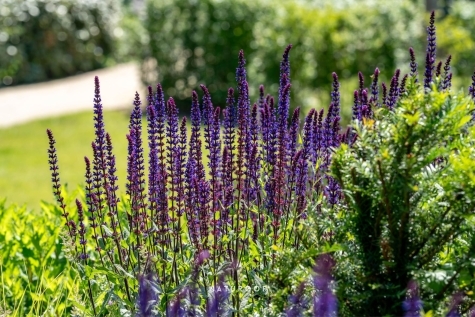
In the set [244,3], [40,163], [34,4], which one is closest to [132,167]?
[40,163]

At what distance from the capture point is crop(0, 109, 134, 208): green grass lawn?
30.9 ft

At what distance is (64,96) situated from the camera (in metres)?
15.3

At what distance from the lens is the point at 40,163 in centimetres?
1073

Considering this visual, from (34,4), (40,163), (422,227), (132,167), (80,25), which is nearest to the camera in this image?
(422,227)

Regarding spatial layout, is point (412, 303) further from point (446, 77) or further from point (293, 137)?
point (446, 77)

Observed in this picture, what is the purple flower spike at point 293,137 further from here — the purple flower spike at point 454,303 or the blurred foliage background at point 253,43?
the blurred foliage background at point 253,43

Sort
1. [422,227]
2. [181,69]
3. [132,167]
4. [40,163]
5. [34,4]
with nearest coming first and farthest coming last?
1. [422,227]
2. [132,167]
3. [40,163]
4. [181,69]
5. [34,4]

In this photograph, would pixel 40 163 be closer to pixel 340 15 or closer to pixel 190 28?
pixel 190 28

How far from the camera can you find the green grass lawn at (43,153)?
30.9 feet

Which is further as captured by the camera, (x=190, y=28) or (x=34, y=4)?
(x=34, y=4)

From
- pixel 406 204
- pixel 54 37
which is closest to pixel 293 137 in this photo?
pixel 406 204

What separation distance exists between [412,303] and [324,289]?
302mm

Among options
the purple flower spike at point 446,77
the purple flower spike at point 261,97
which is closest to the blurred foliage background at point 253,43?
the purple flower spike at point 261,97

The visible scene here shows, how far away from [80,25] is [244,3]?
6809 mm
